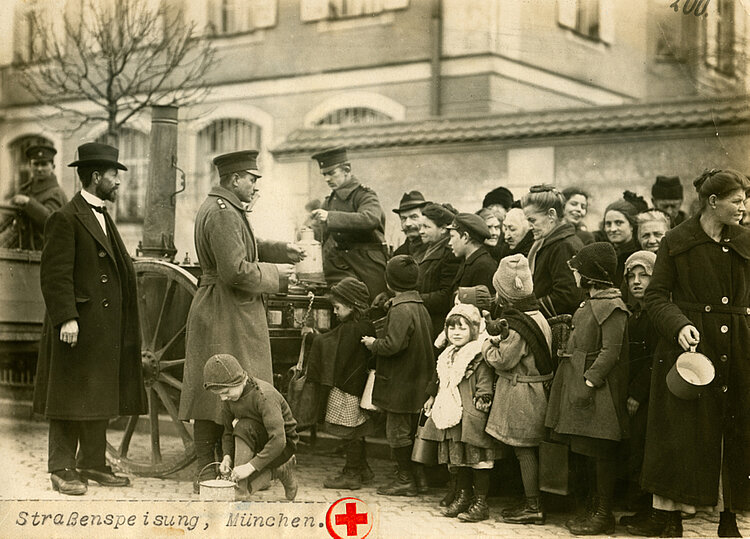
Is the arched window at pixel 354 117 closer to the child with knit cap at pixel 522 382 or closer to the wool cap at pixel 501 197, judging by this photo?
the wool cap at pixel 501 197

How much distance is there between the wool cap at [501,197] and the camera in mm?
5703

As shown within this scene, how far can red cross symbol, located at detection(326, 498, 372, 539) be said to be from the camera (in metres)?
4.75

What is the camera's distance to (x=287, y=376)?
17.2 ft

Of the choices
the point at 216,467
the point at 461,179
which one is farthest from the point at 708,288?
the point at 216,467

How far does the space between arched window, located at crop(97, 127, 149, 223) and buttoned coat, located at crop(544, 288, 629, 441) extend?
9.76 feet

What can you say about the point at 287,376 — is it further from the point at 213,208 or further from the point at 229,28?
the point at 229,28

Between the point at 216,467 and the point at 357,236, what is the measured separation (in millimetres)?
1676

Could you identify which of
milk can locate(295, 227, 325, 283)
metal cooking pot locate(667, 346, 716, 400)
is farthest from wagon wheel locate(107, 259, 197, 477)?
metal cooking pot locate(667, 346, 716, 400)

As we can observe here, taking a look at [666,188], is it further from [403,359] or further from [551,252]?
[403,359]

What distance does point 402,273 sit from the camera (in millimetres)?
5012

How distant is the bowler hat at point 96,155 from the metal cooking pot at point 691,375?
3.32 metres

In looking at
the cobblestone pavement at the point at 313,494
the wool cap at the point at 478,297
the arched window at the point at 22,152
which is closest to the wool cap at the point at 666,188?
the wool cap at the point at 478,297

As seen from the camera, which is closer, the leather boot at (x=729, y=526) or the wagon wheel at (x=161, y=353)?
the leather boot at (x=729, y=526)

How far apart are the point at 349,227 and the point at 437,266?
0.64 m
